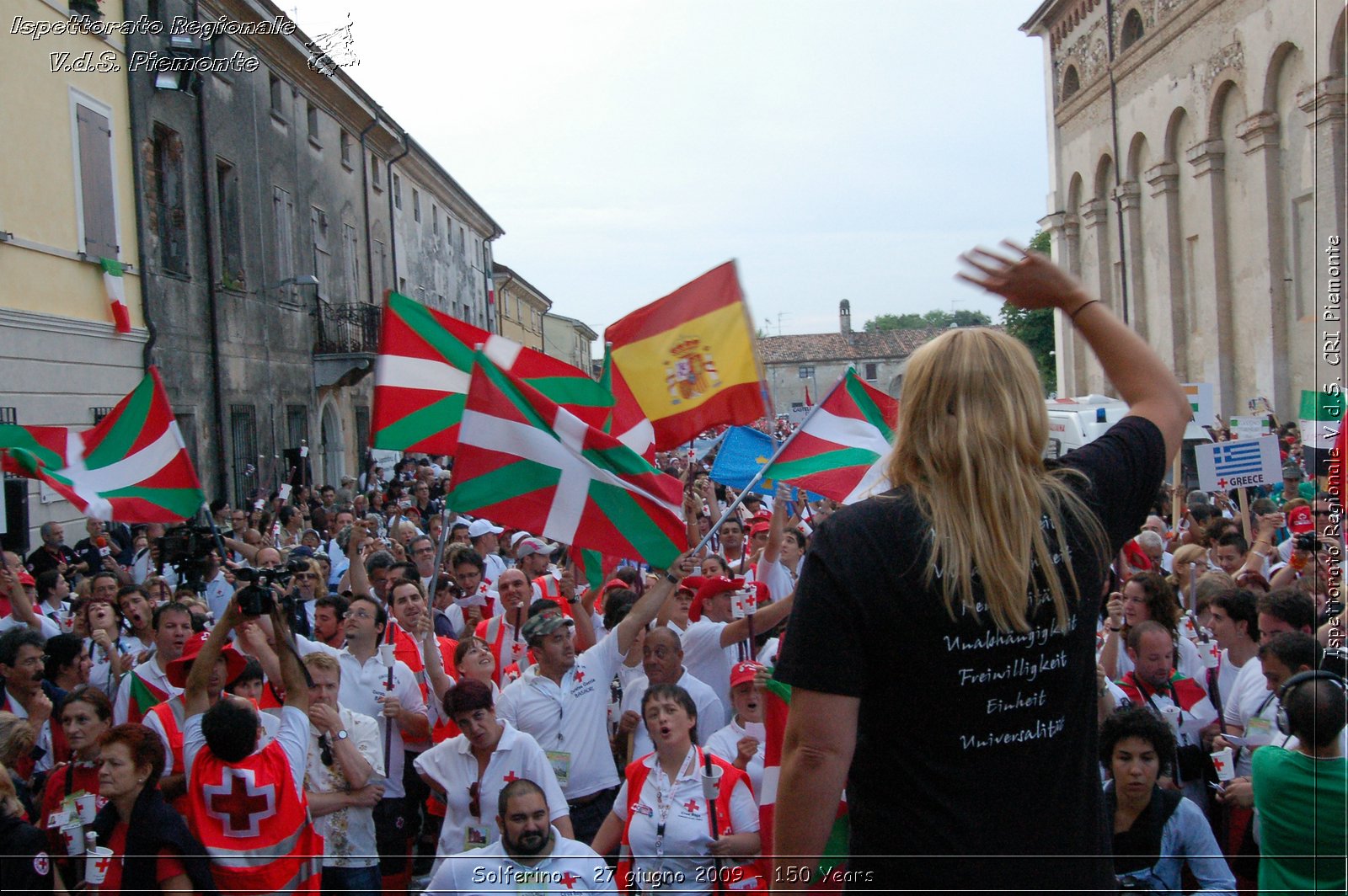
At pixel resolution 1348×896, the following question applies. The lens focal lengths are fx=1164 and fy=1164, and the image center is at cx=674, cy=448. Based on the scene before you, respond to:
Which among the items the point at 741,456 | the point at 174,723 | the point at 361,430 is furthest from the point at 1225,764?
the point at 361,430

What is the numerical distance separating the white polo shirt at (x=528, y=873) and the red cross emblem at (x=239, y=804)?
0.78 meters

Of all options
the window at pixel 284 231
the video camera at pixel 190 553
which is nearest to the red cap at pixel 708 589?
the video camera at pixel 190 553

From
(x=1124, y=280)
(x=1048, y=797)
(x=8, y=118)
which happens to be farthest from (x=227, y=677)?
(x=1124, y=280)

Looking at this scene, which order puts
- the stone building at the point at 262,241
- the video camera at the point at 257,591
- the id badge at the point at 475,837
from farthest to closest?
the stone building at the point at 262,241 → the id badge at the point at 475,837 → the video camera at the point at 257,591

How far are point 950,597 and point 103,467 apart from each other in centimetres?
746

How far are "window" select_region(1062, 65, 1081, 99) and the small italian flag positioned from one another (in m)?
32.4

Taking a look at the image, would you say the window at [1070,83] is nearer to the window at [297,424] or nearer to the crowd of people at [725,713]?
the window at [297,424]

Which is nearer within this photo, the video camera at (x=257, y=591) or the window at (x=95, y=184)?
the video camera at (x=257, y=591)

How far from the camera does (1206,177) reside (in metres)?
29.3

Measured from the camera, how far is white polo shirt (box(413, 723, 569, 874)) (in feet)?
17.2

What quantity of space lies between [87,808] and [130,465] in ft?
11.6

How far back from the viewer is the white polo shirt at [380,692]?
6375 millimetres

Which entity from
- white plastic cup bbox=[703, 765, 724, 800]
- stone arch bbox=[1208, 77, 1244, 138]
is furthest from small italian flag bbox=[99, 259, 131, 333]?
stone arch bbox=[1208, 77, 1244, 138]

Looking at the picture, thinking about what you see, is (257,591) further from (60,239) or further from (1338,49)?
(1338,49)
